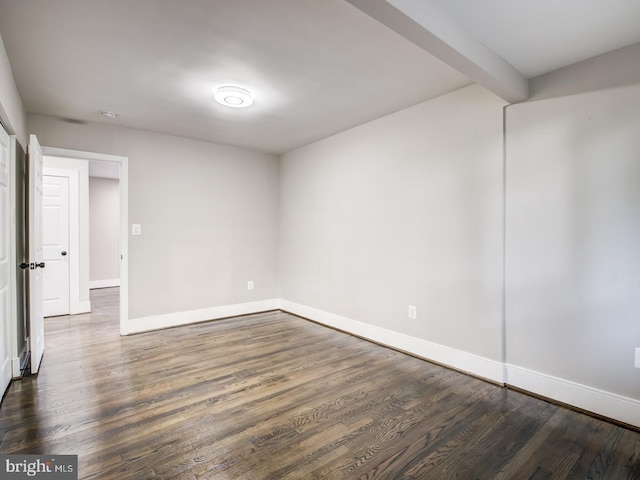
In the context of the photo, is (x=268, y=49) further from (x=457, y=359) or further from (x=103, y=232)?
(x=103, y=232)

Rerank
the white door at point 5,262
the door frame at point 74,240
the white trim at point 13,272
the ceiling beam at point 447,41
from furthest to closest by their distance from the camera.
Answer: the door frame at point 74,240 → the white trim at point 13,272 → the white door at point 5,262 → the ceiling beam at point 447,41

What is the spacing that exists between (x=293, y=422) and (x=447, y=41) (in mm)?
2416

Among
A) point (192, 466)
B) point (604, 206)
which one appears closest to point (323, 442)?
point (192, 466)

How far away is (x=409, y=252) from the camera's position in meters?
3.20

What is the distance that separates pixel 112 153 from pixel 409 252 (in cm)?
351

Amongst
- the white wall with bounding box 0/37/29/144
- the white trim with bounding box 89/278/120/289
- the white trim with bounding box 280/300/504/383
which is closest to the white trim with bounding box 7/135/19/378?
the white wall with bounding box 0/37/29/144

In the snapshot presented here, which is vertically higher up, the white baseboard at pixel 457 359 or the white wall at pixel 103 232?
the white wall at pixel 103 232

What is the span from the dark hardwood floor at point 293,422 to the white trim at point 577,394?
0.30 feet

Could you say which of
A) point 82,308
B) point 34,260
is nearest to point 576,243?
point 34,260

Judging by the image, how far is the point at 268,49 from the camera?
2162 mm

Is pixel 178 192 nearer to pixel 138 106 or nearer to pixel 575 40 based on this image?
pixel 138 106

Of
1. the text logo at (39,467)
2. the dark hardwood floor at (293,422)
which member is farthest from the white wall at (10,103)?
the text logo at (39,467)

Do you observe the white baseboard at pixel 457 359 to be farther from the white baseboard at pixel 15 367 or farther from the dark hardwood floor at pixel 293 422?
the white baseboard at pixel 15 367

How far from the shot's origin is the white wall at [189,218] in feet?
12.6
